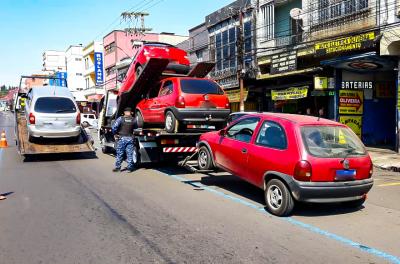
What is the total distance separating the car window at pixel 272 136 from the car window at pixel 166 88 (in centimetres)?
435

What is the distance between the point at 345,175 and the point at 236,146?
6.90ft

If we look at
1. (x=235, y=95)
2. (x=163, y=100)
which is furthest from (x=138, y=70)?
(x=235, y=95)

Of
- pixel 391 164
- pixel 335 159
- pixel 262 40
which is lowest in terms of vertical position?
pixel 391 164

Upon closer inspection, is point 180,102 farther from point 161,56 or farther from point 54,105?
point 54,105

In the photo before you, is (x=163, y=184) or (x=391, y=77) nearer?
(x=163, y=184)

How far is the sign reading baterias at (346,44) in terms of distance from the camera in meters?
15.3

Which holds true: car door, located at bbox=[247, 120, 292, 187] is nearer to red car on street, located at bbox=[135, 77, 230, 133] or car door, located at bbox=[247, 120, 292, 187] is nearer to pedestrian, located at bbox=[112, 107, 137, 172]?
red car on street, located at bbox=[135, 77, 230, 133]

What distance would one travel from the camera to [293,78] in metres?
20.2

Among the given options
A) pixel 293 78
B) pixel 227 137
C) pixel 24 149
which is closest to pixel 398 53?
pixel 293 78

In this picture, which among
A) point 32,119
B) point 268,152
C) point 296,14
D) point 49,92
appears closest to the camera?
point 268,152

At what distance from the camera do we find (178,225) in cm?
589

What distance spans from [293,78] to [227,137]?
13059 mm

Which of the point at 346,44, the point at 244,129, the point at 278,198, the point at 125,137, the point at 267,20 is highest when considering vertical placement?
the point at 267,20

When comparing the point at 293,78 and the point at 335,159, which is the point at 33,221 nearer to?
the point at 335,159
